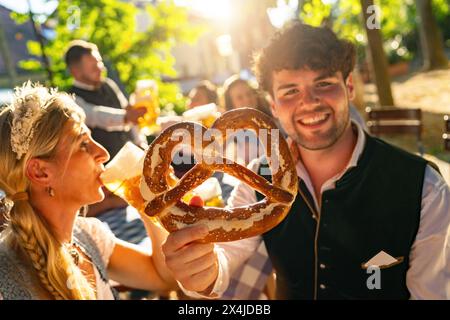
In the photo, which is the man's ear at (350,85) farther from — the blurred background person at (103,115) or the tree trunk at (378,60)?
the tree trunk at (378,60)

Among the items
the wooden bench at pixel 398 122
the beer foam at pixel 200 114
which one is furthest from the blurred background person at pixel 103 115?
the wooden bench at pixel 398 122

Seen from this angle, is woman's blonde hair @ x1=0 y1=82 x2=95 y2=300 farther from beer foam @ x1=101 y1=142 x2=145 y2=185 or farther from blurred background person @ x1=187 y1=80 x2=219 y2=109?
blurred background person @ x1=187 y1=80 x2=219 y2=109

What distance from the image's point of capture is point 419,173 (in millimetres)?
1735

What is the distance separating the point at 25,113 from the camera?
1.64m

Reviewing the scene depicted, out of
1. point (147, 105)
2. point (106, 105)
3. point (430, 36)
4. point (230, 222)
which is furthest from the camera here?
point (430, 36)

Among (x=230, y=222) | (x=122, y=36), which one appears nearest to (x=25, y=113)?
(x=230, y=222)

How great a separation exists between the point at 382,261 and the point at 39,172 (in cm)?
169

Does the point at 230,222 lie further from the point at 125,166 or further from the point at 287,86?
the point at 287,86

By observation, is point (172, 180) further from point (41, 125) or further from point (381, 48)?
point (381, 48)

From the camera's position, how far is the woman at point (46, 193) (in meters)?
1.60

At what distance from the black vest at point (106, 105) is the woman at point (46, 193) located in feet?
7.33

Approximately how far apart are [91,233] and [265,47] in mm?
1467

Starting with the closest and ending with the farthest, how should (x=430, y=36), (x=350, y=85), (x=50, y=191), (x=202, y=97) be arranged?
1. (x=50, y=191)
2. (x=350, y=85)
3. (x=202, y=97)
4. (x=430, y=36)

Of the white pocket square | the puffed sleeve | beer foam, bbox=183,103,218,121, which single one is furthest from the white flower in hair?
the white pocket square
